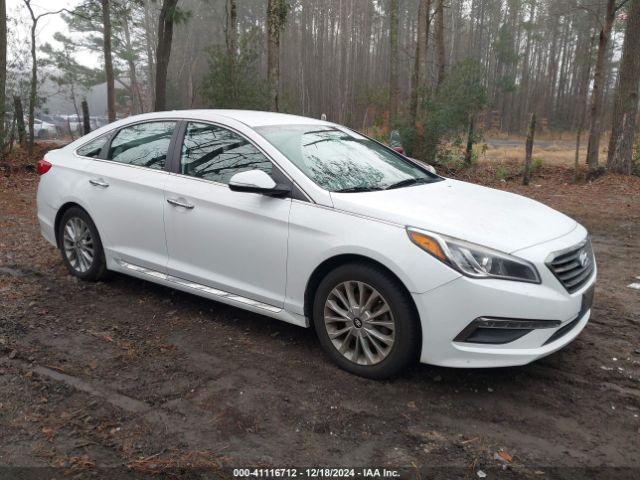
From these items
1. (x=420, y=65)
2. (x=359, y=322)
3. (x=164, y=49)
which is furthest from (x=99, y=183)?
(x=164, y=49)

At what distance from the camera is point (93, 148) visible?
520 centimetres

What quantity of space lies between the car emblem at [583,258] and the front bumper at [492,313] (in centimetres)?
33

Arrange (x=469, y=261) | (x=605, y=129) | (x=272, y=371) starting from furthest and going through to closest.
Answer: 1. (x=605, y=129)
2. (x=272, y=371)
3. (x=469, y=261)

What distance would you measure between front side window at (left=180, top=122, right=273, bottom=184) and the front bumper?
5.14 ft

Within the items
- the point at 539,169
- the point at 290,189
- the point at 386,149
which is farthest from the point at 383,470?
the point at 539,169

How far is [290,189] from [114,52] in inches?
1963

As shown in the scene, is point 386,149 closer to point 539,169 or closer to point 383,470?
point 383,470

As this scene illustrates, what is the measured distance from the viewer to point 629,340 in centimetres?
410

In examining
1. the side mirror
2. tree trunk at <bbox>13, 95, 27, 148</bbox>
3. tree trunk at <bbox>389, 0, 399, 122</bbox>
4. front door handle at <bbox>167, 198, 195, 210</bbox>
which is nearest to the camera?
the side mirror

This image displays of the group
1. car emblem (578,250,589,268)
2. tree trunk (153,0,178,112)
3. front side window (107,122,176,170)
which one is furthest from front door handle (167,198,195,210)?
tree trunk (153,0,178,112)

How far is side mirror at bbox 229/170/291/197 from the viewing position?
370 centimetres

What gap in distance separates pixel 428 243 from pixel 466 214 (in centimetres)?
49

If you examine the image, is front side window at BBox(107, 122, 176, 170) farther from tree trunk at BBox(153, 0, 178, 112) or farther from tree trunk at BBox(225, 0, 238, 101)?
tree trunk at BBox(153, 0, 178, 112)

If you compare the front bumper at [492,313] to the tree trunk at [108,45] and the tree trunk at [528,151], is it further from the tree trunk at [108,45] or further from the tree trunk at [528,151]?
the tree trunk at [108,45]
